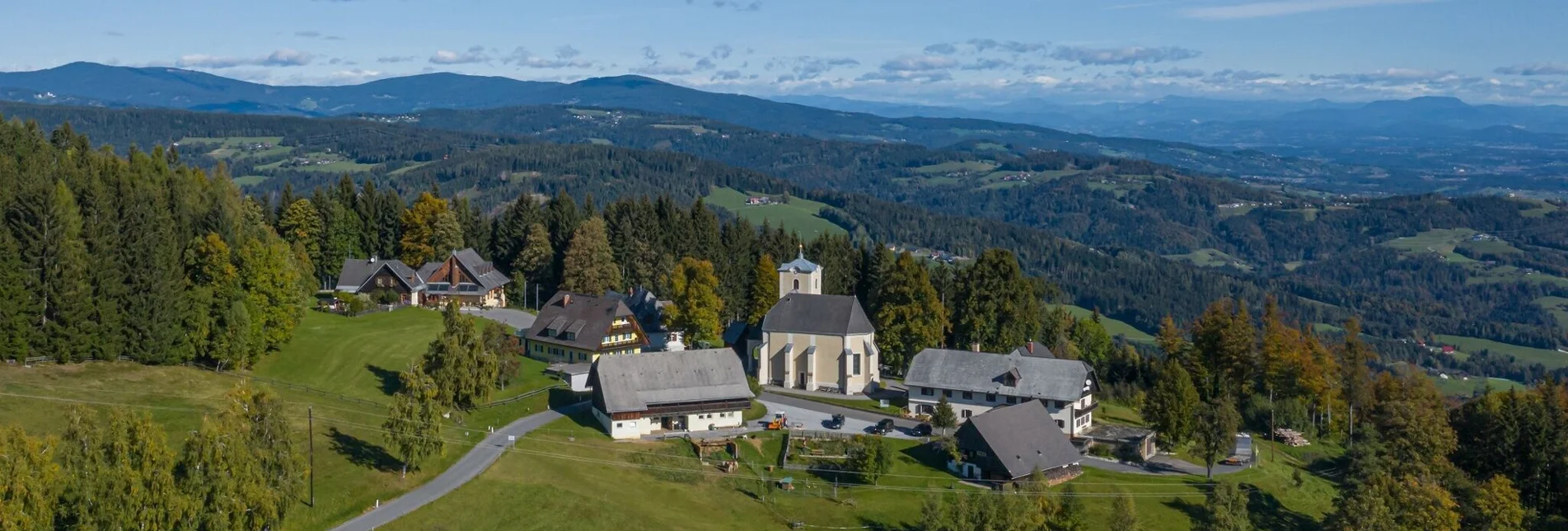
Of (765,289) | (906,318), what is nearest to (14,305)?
(765,289)

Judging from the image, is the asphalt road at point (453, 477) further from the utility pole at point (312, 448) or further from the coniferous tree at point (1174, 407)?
the coniferous tree at point (1174, 407)

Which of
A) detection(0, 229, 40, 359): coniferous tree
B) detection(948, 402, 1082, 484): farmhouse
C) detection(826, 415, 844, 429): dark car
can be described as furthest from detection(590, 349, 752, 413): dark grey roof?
detection(0, 229, 40, 359): coniferous tree

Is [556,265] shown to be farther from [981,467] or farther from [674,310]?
[981,467]

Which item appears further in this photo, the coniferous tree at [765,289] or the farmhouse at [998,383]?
the coniferous tree at [765,289]

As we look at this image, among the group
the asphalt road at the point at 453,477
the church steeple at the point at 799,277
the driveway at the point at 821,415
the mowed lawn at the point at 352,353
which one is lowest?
the driveway at the point at 821,415

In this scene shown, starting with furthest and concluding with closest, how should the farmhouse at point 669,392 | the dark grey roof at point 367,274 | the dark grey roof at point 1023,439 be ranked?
the dark grey roof at point 367,274 < the farmhouse at point 669,392 < the dark grey roof at point 1023,439

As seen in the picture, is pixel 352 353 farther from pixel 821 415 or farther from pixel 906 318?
pixel 906 318

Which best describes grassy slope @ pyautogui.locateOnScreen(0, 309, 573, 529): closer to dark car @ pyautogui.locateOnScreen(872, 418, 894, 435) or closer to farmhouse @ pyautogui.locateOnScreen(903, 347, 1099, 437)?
dark car @ pyautogui.locateOnScreen(872, 418, 894, 435)

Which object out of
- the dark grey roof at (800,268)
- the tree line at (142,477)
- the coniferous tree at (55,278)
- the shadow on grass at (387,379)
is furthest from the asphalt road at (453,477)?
the dark grey roof at (800,268)
